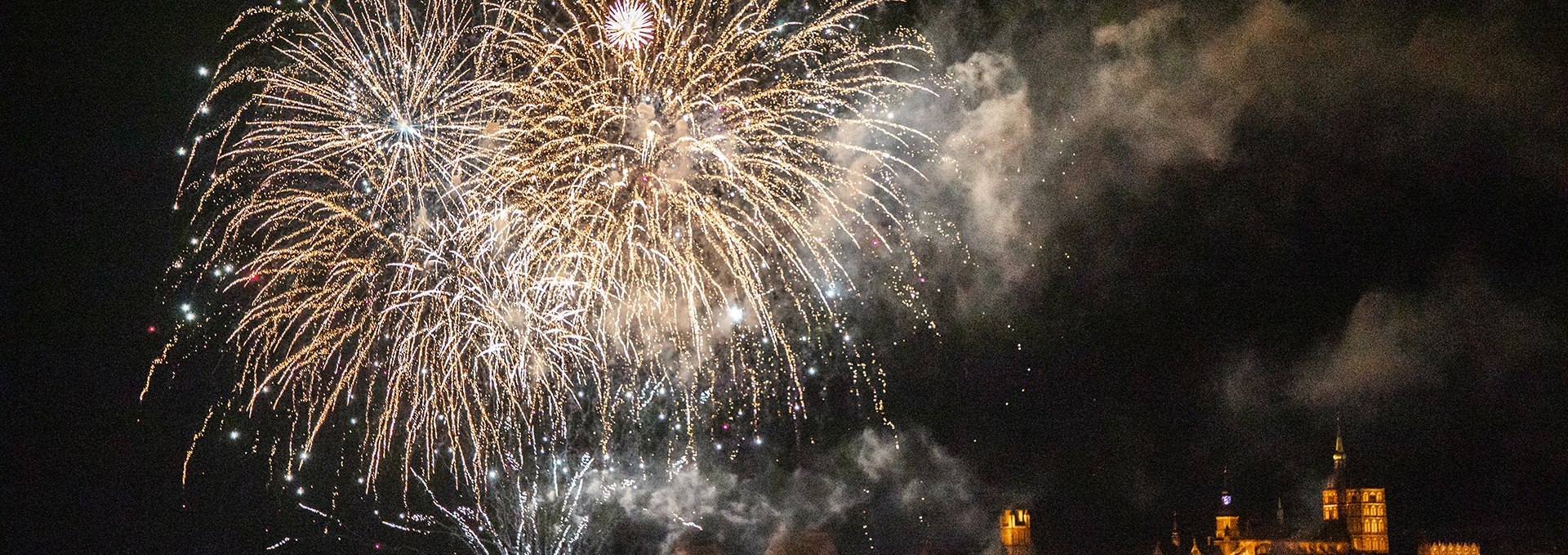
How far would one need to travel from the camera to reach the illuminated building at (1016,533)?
4578 centimetres

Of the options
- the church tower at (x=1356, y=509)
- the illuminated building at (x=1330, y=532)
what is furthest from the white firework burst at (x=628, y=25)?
the illuminated building at (x=1330, y=532)

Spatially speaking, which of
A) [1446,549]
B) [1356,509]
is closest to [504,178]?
[1446,549]

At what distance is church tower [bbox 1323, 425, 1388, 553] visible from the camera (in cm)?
5175

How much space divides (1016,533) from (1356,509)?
23978 mm

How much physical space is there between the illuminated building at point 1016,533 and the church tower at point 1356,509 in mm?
11292

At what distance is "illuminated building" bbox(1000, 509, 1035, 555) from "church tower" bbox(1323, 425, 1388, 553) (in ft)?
37.0

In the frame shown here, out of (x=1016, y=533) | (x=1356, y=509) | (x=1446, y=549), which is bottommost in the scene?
(x=1016, y=533)

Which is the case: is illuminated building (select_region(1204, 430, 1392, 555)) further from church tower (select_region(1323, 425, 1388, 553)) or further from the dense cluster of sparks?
the dense cluster of sparks

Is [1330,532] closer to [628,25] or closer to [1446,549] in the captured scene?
[1446,549]

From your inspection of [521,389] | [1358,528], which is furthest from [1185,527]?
[521,389]

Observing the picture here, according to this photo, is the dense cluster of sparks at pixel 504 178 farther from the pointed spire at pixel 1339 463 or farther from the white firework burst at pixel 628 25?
the pointed spire at pixel 1339 463

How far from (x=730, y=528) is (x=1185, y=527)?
2513cm

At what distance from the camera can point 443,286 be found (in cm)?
1933

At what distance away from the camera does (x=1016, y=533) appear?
47.3 m
